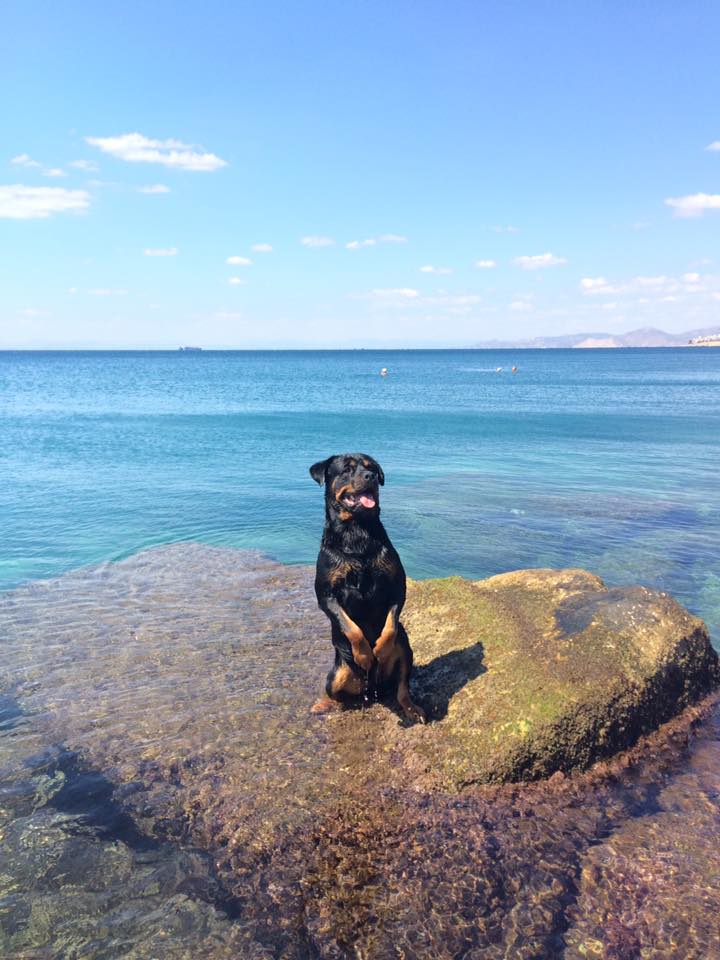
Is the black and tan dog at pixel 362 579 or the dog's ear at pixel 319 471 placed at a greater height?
the dog's ear at pixel 319 471

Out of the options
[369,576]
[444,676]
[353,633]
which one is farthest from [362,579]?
[444,676]

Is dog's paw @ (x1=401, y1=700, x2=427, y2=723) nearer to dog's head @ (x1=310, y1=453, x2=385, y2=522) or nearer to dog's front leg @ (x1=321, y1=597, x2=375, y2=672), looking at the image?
dog's front leg @ (x1=321, y1=597, x2=375, y2=672)

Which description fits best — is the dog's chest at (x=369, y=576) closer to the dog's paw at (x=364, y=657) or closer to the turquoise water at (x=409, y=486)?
the dog's paw at (x=364, y=657)

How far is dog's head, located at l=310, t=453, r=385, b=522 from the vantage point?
586cm

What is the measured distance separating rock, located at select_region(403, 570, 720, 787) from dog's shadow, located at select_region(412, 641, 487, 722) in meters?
0.01

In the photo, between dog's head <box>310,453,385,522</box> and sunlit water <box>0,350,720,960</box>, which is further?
dog's head <box>310,453,385,522</box>

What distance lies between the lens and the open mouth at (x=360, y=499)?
5863mm

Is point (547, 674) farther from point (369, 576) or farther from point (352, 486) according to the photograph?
point (352, 486)

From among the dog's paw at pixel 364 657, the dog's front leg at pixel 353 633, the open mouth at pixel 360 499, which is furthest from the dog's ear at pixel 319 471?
the dog's paw at pixel 364 657

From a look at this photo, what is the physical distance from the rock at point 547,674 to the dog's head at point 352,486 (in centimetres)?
203

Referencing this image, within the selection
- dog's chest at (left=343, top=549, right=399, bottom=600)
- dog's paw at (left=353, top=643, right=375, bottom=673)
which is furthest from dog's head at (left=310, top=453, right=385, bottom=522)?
dog's paw at (left=353, top=643, right=375, bottom=673)

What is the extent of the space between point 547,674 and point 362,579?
1981mm

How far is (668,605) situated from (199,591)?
7499 millimetres

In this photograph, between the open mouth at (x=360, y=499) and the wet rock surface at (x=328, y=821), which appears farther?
the open mouth at (x=360, y=499)
